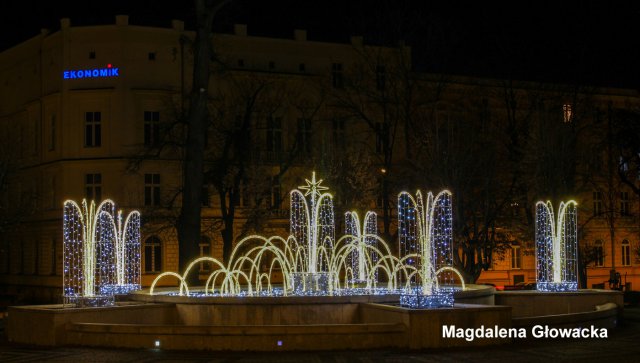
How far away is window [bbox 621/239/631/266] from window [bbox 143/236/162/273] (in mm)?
29823

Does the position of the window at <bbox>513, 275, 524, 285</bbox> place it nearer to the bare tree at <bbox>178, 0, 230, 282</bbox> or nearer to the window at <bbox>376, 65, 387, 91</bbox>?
the window at <bbox>376, 65, 387, 91</bbox>

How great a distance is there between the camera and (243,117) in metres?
46.3

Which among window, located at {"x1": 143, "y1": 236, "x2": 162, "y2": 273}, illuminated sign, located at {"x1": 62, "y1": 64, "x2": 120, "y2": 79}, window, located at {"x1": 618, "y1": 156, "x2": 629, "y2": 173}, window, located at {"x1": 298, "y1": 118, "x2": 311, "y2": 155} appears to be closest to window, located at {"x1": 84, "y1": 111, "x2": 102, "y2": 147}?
illuminated sign, located at {"x1": 62, "y1": 64, "x2": 120, "y2": 79}

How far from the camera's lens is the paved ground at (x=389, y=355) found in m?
16.4

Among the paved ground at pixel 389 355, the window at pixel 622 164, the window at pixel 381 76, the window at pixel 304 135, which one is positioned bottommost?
the paved ground at pixel 389 355

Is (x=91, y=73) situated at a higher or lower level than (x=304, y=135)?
higher

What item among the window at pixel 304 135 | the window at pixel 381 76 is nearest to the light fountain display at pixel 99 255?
the window at pixel 304 135

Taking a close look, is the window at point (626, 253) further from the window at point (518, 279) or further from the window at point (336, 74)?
the window at point (336, 74)

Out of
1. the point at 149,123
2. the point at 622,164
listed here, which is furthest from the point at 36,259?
the point at 622,164

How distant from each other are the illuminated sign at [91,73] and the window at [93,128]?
6.37 ft

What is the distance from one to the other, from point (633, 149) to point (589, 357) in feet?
106

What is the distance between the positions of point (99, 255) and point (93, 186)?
1616cm

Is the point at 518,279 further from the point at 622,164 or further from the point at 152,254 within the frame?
the point at 152,254

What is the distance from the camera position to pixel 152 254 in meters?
48.6
